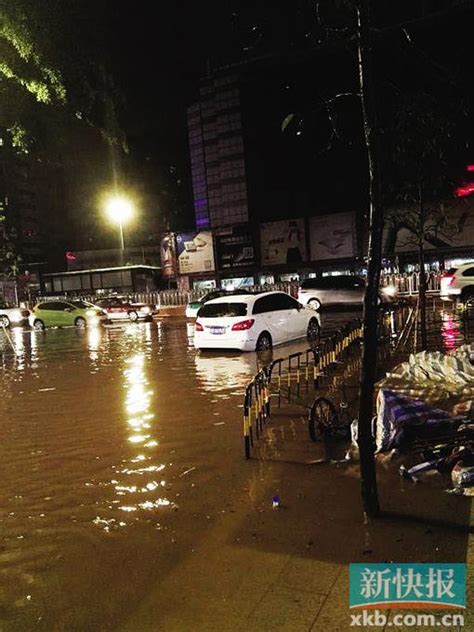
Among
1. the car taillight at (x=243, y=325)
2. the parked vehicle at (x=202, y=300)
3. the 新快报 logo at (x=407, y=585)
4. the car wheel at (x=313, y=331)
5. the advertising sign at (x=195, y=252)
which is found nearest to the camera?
the 新快报 logo at (x=407, y=585)

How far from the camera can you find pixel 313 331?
52.2ft

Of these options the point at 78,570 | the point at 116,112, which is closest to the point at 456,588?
the point at 78,570

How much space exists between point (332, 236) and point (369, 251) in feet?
93.3

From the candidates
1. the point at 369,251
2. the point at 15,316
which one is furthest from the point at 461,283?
the point at 15,316

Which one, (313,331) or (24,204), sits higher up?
(24,204)

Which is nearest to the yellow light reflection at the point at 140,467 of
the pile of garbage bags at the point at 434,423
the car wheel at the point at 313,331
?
the pile of garbage bags at the point at 434,423

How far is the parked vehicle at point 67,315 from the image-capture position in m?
27.5

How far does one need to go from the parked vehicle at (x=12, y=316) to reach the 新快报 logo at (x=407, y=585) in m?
32.5

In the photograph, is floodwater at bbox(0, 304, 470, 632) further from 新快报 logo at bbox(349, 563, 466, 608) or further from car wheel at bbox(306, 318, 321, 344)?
car wheel at bbox(306, 318, 321, 344)

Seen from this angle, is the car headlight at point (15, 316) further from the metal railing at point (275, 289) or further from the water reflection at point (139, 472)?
the water reflection at point (139, 472)

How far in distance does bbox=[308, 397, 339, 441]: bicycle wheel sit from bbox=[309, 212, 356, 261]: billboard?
25507 millimetres

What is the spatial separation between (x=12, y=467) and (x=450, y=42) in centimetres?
3129

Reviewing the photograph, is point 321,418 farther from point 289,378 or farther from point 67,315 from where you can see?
point 67,315

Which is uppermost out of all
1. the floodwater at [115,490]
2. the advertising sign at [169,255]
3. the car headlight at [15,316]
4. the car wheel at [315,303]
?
the advertising sign at [169,255]
